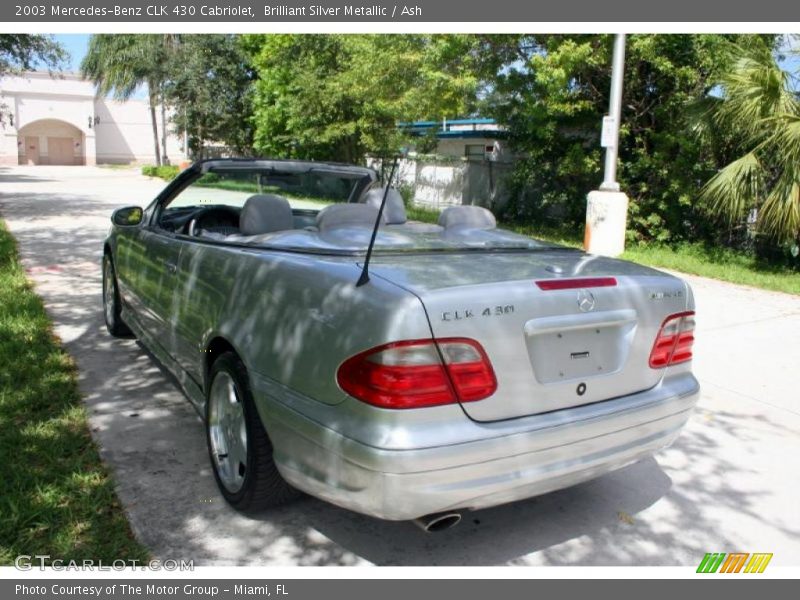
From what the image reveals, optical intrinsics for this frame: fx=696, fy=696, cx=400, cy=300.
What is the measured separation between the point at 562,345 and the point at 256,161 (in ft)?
8.65

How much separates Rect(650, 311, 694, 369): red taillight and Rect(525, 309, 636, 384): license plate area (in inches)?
8.4

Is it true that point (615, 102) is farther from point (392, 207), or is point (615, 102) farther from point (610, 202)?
point (392, 207)

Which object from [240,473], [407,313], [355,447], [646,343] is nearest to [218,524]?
[240,473]

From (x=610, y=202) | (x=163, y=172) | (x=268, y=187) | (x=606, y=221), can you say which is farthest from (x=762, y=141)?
(x=163, y=172)

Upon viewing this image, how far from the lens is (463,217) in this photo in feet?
13.1

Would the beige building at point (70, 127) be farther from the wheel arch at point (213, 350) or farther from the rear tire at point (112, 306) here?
the wheel arch at point (213, 350)

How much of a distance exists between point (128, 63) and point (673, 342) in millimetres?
44287

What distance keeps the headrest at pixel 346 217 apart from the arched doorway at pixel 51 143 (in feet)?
205

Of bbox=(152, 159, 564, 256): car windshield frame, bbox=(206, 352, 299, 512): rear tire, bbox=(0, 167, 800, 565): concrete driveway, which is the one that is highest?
bbox=(152, 159, 564, 256): car windshield frame

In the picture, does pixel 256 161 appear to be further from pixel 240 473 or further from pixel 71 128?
pixel 71 128

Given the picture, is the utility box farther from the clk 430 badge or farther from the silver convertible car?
the clk 430 badge

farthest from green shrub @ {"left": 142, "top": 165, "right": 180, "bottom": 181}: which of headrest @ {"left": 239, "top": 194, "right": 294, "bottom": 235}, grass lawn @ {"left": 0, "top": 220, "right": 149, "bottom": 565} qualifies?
headrest @ {"left": 239, "top": 194, "right": 294, "bottom": 235}

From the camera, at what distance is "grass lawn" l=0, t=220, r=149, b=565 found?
286 centimetres

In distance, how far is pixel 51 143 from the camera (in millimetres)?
59562
